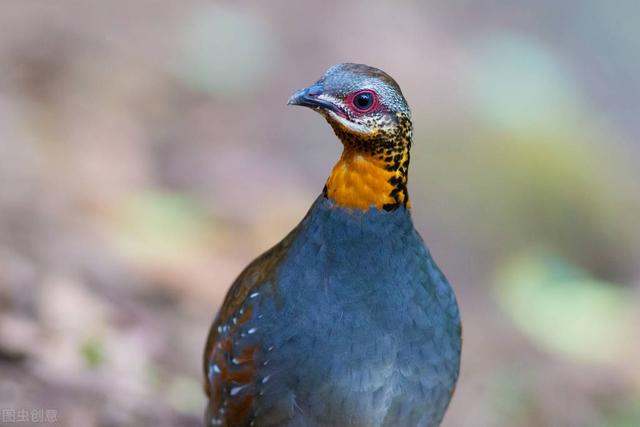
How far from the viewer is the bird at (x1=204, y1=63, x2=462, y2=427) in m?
3.91

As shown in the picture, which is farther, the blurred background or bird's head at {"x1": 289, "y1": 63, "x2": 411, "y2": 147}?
the blurred background

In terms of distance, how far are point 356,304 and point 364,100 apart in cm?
84

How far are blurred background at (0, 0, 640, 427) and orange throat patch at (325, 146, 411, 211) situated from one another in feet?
6.66

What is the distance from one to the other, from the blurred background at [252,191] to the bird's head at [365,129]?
2103 mm

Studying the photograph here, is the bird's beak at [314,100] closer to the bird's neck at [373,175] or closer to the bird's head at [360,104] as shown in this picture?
the bird's head at [360,104]

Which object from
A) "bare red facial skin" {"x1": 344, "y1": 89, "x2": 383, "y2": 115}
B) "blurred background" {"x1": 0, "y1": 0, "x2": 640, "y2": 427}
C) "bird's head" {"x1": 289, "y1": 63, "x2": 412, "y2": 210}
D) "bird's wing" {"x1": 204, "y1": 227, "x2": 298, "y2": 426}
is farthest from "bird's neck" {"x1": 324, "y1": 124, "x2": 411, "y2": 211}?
"blurred background" {"x1": 0, "y1": 0, "x2": 640, "y2": 427}

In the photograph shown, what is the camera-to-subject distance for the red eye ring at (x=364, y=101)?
12.6 feet

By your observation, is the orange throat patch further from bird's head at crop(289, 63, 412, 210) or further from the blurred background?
the blurred background

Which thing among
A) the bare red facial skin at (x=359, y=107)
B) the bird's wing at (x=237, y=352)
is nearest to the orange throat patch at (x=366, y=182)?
the bare red facial skin at (x=359, y=107)

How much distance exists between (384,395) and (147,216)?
14.5 ft

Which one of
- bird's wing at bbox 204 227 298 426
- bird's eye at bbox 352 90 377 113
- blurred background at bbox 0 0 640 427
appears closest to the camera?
bird's eye at bbox 352 90 377 113

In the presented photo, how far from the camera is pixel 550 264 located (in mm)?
8812

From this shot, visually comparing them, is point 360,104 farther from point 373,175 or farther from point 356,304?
point 356,304

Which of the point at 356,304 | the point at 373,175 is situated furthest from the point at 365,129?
the point at 356,304
